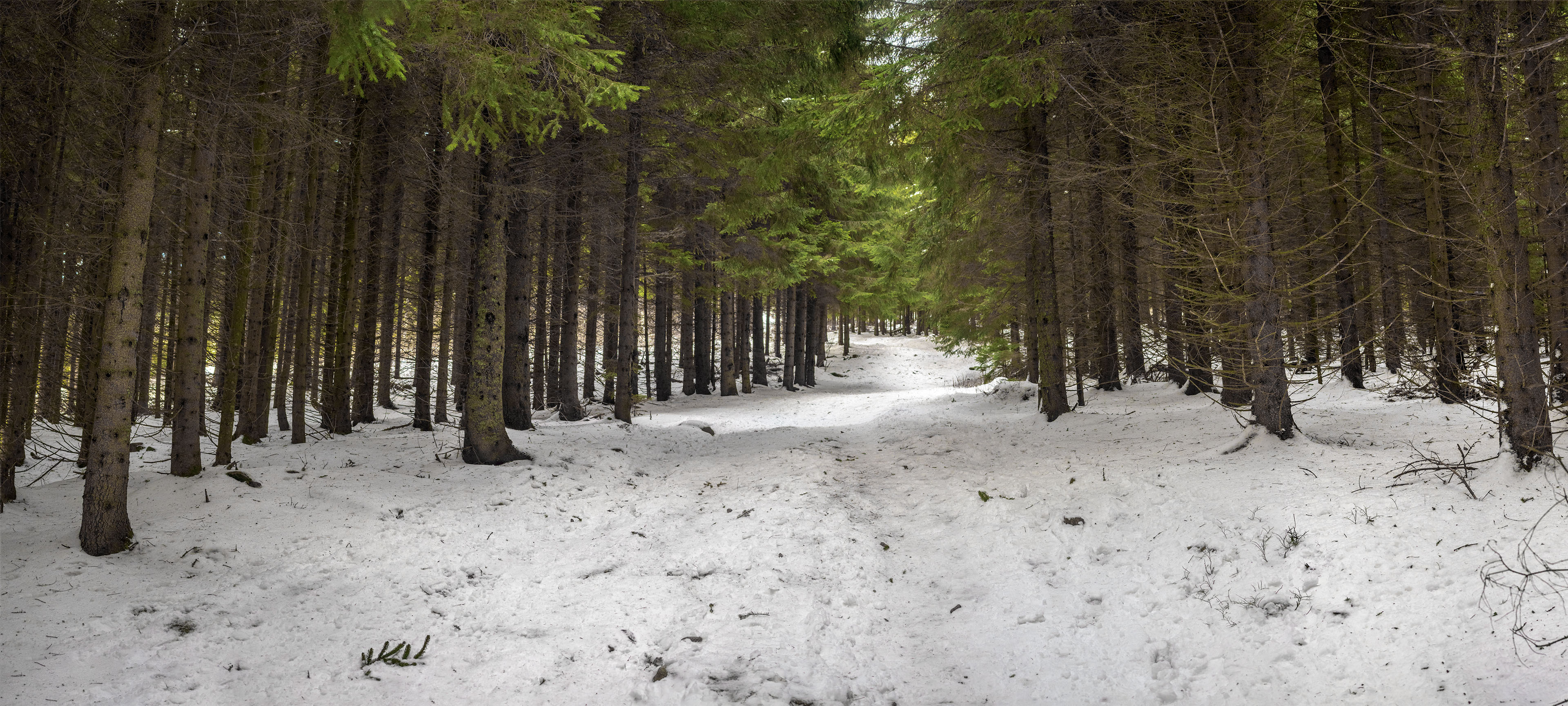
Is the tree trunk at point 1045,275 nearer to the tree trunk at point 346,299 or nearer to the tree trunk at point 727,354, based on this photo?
the tree trunk at point 727,354

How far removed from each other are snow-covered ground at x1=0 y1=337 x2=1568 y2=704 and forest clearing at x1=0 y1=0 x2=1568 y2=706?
0.13 feet

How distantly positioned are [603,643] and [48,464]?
9.72m

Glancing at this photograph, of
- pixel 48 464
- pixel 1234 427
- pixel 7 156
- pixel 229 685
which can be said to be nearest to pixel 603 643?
pixel 229 685

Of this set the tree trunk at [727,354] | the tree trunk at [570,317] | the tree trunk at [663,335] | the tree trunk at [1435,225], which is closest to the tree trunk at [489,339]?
the tree trunk at [570,317]

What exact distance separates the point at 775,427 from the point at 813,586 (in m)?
9.54

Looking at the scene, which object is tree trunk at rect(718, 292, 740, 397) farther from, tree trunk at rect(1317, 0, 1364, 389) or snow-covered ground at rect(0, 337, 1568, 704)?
tree trunk at rect(1317, 0, 1364, 389)

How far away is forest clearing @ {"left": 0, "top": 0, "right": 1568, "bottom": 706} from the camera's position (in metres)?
4.86

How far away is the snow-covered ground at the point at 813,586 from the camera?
4469 mm

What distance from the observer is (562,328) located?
52.7 ft

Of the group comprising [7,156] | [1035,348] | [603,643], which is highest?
[7,156]

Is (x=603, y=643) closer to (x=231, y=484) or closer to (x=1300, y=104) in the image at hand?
(x=231, y=484)

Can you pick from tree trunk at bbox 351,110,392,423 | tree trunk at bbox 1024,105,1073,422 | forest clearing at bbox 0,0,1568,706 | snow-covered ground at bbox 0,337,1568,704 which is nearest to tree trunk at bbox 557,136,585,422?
forest clearing at bbox 0,0,1568,706

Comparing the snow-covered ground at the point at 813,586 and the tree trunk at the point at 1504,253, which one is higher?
the tree trunk at the point at 1504,253

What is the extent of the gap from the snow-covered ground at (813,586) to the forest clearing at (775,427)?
4 centimetres
